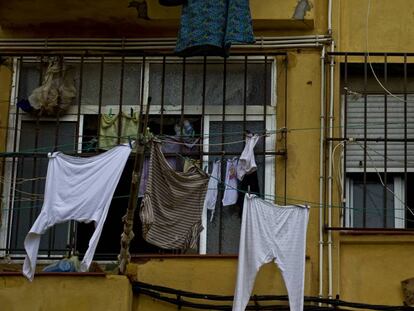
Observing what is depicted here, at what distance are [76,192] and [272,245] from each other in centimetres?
177

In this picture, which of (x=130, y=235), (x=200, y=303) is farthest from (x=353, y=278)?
(x=130, y=235)

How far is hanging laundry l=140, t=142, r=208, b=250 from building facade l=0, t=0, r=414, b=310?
24 cm

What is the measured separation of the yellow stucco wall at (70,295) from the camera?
837 centimetres

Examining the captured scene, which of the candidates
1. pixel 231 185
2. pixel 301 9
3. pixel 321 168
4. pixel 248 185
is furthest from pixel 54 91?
pixel 321 168

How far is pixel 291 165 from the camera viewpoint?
9.32 m

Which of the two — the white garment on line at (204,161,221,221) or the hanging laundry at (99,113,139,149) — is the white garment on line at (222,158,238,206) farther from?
the hanging laundry at (99,113,139,149)

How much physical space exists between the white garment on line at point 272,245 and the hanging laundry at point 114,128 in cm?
179

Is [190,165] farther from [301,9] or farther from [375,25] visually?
[375,25]

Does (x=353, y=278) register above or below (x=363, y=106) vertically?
below

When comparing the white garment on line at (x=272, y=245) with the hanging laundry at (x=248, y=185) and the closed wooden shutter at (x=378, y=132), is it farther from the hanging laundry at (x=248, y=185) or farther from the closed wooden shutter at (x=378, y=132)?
the closed wooden shutter at (x=378, y=132)

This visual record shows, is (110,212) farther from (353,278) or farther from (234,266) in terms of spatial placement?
Result: (353,278)

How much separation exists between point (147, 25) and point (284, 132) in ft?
5.89

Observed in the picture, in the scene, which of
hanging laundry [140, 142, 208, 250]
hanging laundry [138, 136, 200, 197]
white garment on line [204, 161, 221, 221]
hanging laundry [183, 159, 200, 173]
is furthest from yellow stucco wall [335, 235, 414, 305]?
hanging laundry [138, 136, 200, 197]

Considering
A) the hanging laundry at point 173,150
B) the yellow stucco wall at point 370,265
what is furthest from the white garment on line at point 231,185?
the yellow stucco wall at point 370,265
